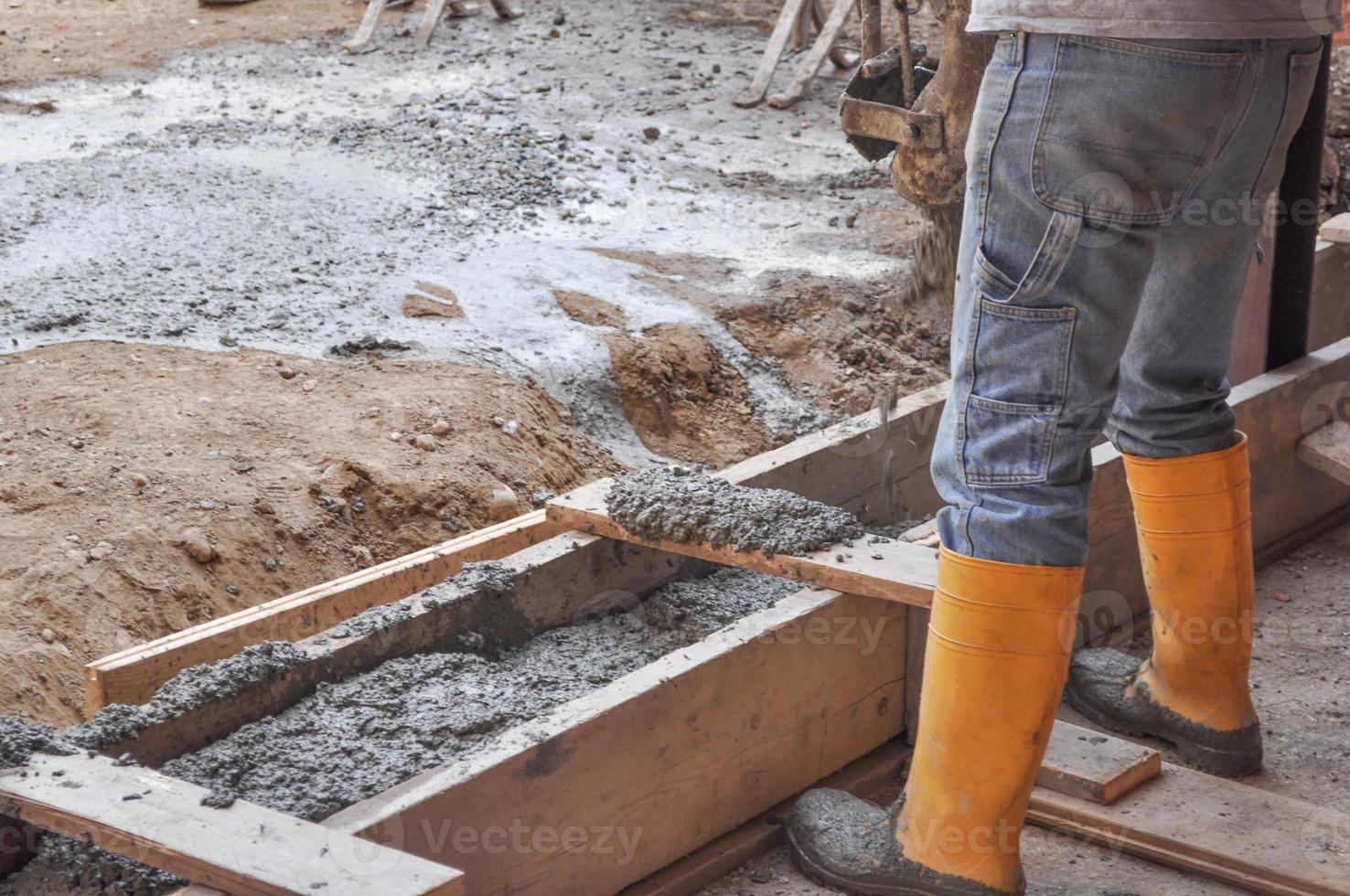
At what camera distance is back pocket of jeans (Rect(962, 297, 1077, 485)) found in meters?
1.92

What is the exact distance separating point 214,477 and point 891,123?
2047 mm

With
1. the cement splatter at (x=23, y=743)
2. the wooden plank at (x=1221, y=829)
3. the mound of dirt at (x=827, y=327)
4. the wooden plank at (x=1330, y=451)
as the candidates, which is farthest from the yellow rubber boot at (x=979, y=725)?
the mound of dirt at (x=827, y=327)

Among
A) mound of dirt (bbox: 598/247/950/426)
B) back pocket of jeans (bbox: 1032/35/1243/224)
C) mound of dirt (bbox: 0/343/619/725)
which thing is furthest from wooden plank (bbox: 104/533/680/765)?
mound of dirt (bbox: 598/247/950/426)

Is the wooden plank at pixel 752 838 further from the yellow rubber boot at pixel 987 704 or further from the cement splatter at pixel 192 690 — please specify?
the cement splatter at pixel 192 690

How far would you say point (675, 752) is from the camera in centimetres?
228

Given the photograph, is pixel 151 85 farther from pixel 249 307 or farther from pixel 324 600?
pixel 324 600

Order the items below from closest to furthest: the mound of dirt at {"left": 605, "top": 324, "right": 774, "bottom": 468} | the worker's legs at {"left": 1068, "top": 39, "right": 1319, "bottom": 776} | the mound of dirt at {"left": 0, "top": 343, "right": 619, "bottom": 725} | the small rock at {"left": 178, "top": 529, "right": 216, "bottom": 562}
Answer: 1. the worker's legs at {"left": 1068, "top": 39, "right": 1319, "bottom": 776}
2. the mound of dirt at {"left": 0, "top": 343, "right": 619, "bottom": 725}
3. the small rock at {"left": 178, "top": 529, "right": 216, "bottom": 562}
4. the mound of dirt at {"left": 605, "top": 324, "right": 774, "bottom": 468}

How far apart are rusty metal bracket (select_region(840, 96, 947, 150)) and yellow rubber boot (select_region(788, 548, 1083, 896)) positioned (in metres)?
0.88

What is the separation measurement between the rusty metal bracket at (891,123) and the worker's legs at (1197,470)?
1.53 ft

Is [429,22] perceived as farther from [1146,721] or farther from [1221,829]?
[1221,829]

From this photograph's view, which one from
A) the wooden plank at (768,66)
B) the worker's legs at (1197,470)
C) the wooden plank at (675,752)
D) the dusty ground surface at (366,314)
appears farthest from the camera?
the wooden plank at (768,66)

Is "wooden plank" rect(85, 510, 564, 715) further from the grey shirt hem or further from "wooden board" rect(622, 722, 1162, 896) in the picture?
the grey shirt hem

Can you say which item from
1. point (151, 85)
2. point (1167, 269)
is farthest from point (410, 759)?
point (151, 85)

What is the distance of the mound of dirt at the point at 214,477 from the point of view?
3.23 metres
